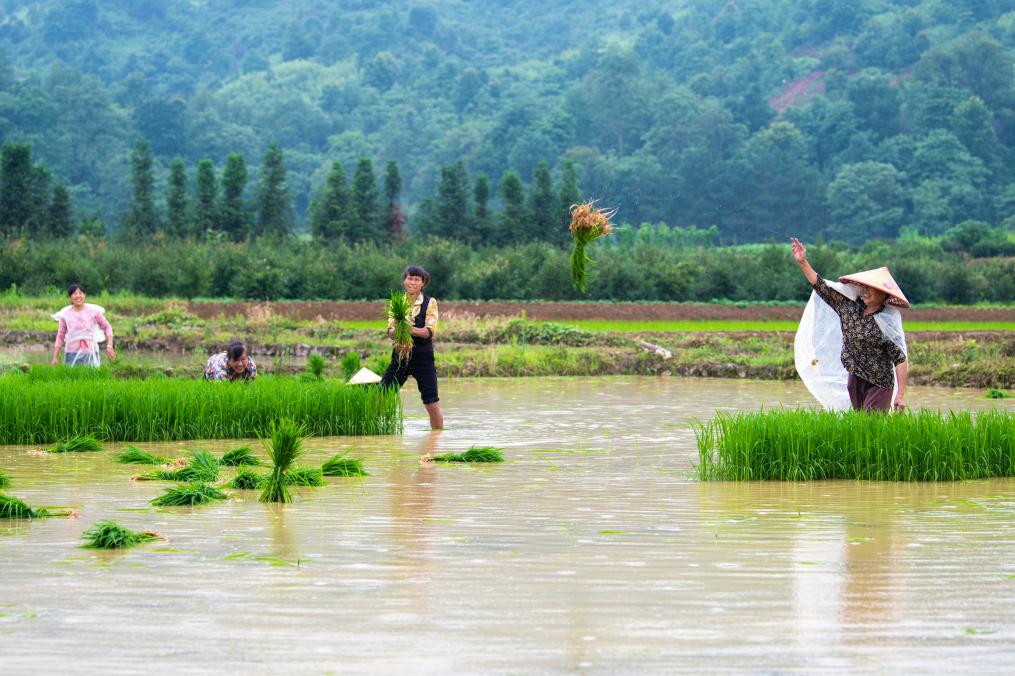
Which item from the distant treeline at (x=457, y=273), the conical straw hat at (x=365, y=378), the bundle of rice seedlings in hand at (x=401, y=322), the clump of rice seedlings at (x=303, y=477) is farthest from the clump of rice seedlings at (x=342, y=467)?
the distant treeline at (x=457, y=273)

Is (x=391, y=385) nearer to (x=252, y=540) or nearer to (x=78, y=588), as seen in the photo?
(x=252, y=540)

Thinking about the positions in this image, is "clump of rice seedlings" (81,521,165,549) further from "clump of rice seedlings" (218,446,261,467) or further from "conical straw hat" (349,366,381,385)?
"conical straw hat" (349,366,381,385)

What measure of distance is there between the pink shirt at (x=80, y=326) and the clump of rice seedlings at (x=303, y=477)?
21.4 feet

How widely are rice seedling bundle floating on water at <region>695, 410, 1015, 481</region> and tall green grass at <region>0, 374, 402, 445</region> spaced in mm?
3969

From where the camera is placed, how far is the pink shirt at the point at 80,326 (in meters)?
15.0

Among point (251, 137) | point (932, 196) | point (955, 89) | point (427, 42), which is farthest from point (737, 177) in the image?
point (427, 42)

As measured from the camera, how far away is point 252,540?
7.04 m

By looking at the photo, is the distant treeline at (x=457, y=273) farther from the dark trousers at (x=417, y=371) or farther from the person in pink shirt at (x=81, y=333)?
the dark trousers at (x=417, y=371)

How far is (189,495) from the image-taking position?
824 cm

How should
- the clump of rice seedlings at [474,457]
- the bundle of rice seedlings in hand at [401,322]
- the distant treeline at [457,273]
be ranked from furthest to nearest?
the distant treeline at [457,273] → the bundle of rice seedlings in hand at [401,322] → the clump of rice seedlings at [474,457]

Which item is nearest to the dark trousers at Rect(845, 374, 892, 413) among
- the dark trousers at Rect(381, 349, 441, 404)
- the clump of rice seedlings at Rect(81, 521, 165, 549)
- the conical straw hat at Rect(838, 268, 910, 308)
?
the conical straw hat at Rect(838, 268, 910, 308)

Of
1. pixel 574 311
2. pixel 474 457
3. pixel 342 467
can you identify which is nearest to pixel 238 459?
pixel 342 467

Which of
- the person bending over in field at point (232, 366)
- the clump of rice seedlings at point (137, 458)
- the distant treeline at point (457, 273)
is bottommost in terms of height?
the clump of rice seedlings at point (137, 458)

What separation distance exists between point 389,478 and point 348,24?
484 feet
